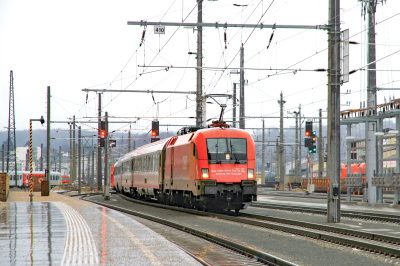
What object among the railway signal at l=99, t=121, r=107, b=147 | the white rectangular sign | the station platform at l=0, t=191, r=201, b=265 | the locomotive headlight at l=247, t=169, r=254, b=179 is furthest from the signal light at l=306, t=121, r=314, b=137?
the station platform at l=0, t=191, r=201, b=265

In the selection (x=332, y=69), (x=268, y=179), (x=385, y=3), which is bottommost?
(x=268, y=179)

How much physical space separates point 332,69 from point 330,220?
5.27 meters

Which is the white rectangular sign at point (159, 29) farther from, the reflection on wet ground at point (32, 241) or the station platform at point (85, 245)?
the station platform at point (85, 245)

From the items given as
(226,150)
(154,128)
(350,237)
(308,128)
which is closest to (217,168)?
(226,150)

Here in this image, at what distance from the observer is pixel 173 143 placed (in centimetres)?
2533

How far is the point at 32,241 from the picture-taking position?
10492 millimetres

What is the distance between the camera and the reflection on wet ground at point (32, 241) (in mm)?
8315

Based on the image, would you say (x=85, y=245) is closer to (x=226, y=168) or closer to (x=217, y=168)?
(x=217, y=168)

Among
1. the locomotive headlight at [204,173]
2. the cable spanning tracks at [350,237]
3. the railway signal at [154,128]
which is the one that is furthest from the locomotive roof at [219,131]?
the railway signal at [154,128]

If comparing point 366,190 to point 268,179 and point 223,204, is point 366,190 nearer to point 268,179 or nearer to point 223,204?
point 223,204

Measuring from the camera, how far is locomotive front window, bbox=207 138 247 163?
68.8ft

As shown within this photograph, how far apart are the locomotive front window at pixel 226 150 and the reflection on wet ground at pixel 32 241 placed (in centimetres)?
741

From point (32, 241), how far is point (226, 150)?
1171cm

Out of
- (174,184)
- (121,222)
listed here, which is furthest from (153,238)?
(174,184)
